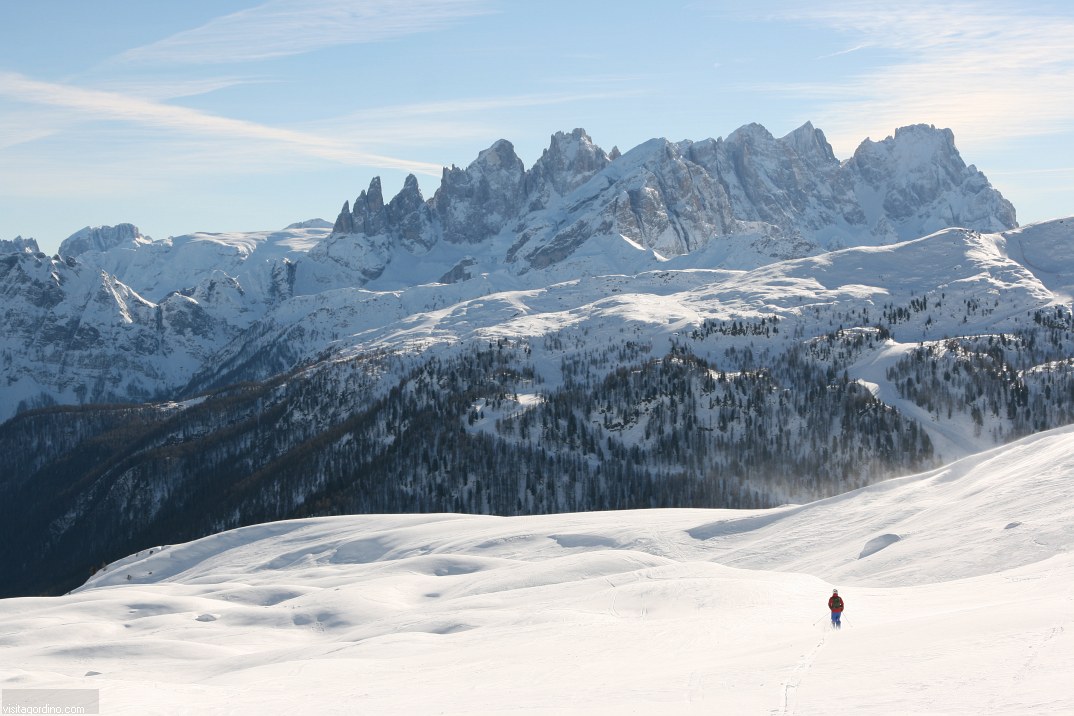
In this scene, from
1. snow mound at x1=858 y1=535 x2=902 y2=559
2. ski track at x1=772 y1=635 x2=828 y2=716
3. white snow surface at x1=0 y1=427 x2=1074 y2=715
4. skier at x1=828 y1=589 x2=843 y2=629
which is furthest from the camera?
snow mound at x1=858 y1=535 x2=902 y2=559

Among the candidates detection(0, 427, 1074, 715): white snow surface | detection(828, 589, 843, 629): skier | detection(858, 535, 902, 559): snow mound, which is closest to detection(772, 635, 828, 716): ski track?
detection(0, 427, 1074, 715): white snow surface

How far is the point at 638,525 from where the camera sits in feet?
368

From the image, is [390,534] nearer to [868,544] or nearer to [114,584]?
[114,584]

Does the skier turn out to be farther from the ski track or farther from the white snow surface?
the ski track

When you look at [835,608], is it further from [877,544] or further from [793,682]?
[877,544]

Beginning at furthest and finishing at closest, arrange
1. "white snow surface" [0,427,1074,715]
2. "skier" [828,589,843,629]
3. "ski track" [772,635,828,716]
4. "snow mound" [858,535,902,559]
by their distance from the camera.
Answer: "snow mound" [858,535,902,559], "skier" [828,589,843,629], "white snow surface" [0,427,1074,715], "ski track" [772,635,828,716]

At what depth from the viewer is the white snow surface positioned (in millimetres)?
36156

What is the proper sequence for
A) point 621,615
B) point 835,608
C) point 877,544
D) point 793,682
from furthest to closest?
point 877,544
point 621,615
point 835,608
point 793,682

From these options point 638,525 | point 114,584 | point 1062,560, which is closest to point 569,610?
→ point 1062,560

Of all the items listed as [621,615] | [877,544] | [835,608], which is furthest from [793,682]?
[877,544]

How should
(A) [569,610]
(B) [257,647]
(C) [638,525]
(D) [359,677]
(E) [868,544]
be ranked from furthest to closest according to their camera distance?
1. (C) [638,525]
2. (E) [868,544]
3. (B) [257,647]
4. (A) [569,610]
5. (D) [359,677]

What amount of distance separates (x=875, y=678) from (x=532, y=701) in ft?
40.9

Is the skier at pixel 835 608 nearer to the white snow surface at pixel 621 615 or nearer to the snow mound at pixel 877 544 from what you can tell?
the white snow surface at pixel 621 615

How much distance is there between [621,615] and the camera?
6362cm
